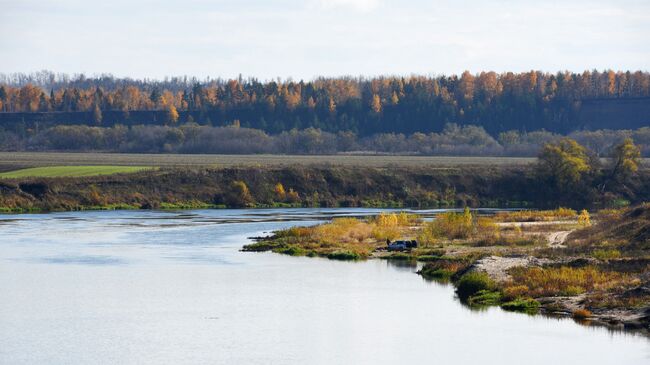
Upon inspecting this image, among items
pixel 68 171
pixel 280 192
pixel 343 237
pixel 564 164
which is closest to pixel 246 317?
pixel 343 237

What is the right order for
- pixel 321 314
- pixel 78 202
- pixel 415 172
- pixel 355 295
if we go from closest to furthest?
pixel 321 314 → pixel 355 295 → pixel 78 202 → pixel 415 172

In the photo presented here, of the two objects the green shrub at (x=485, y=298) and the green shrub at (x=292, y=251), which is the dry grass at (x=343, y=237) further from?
the green shrub at (x=485, y=298)

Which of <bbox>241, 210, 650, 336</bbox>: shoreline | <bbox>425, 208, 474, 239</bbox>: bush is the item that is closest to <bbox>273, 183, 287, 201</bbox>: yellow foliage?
<bbox>425, 208, 474, 239</bbox>: bush

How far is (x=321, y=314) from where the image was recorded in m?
49.0

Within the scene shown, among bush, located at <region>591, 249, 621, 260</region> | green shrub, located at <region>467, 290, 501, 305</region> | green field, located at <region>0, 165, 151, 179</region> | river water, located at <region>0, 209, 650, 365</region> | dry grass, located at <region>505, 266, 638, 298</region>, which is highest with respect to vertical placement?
green field, located at <region>0, 165, 151, 179</region>

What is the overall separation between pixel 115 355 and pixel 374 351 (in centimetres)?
978

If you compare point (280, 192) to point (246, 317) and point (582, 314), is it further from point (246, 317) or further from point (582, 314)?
point (582, 314)

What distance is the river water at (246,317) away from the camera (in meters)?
41.4

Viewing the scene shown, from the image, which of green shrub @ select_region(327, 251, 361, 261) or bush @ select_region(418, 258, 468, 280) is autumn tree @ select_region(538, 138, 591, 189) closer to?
green shrub @ select_region(327, 251, 361, 261)

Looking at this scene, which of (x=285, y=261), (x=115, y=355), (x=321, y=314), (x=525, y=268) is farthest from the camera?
(x=285, y=261)

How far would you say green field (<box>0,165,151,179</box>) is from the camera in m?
122

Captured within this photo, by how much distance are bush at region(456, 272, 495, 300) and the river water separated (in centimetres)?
73

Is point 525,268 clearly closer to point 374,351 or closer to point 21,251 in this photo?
point 374,351

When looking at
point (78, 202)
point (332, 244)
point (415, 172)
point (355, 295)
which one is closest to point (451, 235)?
point (332, 244)
